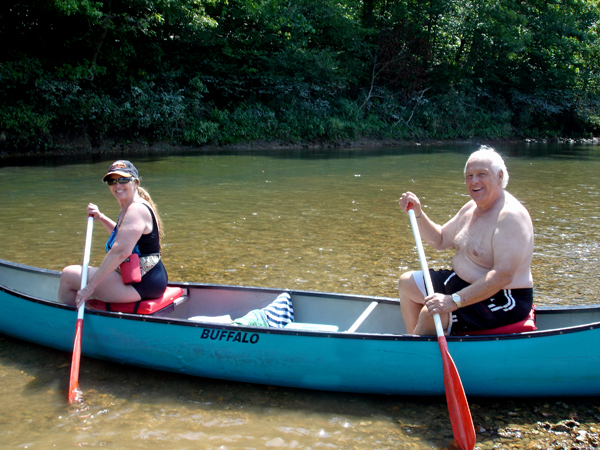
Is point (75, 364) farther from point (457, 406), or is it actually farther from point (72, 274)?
point (457, 406)

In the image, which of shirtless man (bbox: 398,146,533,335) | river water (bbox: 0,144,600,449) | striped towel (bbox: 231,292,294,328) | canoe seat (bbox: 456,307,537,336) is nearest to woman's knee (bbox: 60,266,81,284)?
river water (bbox: 0,144,600,449)

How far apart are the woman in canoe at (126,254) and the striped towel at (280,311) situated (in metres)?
0.79

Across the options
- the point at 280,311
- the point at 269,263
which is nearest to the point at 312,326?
the point at 280,311

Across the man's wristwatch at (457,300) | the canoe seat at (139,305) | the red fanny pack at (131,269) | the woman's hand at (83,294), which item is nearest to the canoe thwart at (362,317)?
the man's wristwatch at (457,300)

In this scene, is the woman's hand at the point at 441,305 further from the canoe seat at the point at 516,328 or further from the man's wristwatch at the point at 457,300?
the canoe seat at the point at 516,328

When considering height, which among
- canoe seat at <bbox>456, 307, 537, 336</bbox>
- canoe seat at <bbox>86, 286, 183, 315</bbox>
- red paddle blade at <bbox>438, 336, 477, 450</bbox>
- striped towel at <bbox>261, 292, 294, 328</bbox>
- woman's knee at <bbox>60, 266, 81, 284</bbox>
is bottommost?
red paddle blade at <bbox>438, 336, 477, 450</bbox>

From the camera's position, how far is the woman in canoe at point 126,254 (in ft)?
12.2

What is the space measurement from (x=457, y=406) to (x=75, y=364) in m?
2.39

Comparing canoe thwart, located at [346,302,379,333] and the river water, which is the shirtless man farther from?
the river water

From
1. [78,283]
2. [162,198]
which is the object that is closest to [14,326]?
[78,283]

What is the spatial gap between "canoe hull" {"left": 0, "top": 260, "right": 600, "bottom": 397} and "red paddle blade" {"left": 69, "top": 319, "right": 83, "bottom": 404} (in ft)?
0.40

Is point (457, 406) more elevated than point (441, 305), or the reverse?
point (441, 305)

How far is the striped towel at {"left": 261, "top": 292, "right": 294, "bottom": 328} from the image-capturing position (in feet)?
13.4

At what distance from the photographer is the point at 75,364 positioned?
3.64m
